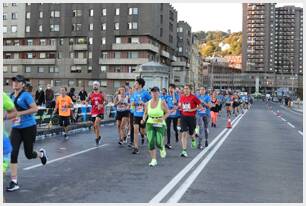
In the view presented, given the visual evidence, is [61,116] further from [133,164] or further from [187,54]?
[187,54]

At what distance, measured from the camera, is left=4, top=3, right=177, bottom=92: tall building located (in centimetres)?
7919

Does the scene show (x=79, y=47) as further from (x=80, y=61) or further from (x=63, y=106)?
(x=63, y=106)

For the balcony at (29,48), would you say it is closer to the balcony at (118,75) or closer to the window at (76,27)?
the window at (76,27)

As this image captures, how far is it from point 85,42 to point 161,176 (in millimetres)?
74184

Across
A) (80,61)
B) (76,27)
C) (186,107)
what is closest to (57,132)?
(186,107)

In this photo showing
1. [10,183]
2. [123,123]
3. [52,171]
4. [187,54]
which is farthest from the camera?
[187,54]

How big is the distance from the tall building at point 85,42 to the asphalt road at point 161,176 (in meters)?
65.7

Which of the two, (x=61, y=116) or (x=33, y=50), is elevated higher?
(x=33, y=50)

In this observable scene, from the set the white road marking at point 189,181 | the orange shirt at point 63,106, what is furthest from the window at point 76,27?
the white road marking at point 189,181

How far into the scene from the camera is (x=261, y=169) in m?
10.3

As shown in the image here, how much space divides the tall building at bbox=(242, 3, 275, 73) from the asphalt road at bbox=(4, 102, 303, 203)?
588ft

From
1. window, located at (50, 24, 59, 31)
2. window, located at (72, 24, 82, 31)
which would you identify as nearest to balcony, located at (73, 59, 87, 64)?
window, located at (72, 24, 82, 31)

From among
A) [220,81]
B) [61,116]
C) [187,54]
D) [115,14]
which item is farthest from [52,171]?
[220,81]

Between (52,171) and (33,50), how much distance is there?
77684 millimetres
